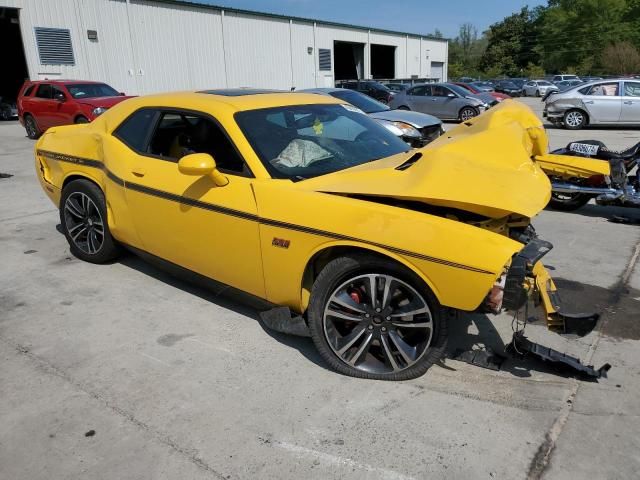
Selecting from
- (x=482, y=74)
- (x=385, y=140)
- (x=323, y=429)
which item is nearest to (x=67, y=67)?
(x=385, y=140)

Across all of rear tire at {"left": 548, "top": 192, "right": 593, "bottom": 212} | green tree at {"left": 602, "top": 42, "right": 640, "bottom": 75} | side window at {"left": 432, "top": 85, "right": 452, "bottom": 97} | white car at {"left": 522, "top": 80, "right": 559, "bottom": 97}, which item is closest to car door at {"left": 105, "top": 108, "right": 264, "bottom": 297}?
rear tire at {"left": 548, "top": 192, "right": 593, "bottom": 212}

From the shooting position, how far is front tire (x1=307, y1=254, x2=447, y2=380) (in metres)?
2.73

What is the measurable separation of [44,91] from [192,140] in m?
13.3

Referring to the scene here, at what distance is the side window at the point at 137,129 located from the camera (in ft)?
13.1

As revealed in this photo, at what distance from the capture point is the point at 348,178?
3.04 meters

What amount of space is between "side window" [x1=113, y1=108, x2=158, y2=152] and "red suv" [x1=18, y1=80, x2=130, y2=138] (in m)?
10.1

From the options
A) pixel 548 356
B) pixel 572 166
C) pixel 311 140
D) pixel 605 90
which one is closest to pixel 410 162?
pixel 311 140

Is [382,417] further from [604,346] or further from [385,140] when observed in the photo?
[385,140]

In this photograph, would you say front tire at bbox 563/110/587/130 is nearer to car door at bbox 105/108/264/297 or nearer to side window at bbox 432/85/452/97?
side window at bbox 432/85/452/97

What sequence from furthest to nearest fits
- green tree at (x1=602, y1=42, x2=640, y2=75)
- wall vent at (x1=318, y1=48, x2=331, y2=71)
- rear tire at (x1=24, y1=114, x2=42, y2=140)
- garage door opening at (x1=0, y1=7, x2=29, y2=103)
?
green tree at (x1=602, y1=42, x2=640, y2=75), wall vent at (x1=318, y1=48, x2=331, y2=71), garage door opening at (x1=0, y1=7, x2=29, y2=103), rear tire at (x1=24, y1=114, x2=42, y2=140)

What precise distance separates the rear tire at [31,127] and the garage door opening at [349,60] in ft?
97.7

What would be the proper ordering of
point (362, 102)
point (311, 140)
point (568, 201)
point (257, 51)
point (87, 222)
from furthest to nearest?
1. point (257, 51)
2. point (362, 102)
3. point (568, 201)
4. point (87, 222)
5. point (311, 140)

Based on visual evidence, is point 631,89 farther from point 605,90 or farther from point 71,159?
point 71,159

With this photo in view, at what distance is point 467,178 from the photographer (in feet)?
9.20
